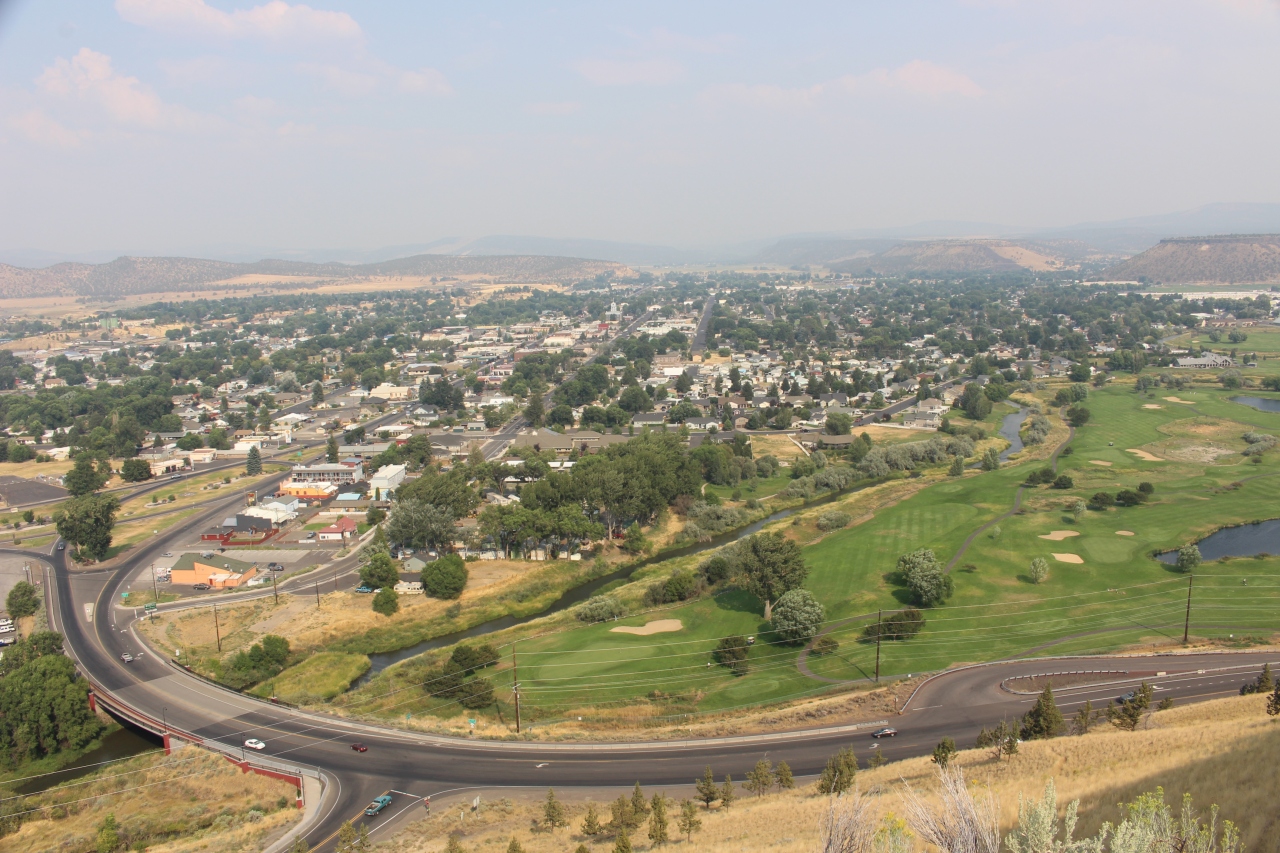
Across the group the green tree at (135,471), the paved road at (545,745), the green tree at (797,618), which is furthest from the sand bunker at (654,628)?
the green tree at (135,471)

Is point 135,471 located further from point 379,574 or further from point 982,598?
point 982,598

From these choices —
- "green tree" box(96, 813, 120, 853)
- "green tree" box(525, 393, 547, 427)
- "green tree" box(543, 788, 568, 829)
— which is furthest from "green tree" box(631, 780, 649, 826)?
"green tree" box(525, 393, 547, 427)

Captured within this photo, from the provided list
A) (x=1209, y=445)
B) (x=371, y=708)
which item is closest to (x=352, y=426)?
(x=371, y=708)

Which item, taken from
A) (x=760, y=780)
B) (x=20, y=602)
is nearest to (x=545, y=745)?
(x=760, y=780)

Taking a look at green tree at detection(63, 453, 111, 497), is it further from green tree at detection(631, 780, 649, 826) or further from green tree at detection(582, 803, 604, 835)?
green tree at detection(631, 780, 649, 826)

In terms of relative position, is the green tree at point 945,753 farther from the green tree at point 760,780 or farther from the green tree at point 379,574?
the green tree at point 379,574
